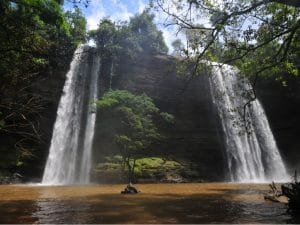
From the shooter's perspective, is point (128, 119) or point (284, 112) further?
point (284, 112)

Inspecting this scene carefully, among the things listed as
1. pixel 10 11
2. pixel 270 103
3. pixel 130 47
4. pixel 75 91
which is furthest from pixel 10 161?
pixel 270 103

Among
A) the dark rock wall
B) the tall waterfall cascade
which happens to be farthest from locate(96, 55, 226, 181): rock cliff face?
the dark rock wall

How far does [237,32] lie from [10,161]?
21.9 metres

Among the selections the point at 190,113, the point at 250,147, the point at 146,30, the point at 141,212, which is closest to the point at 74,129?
the point at 190,113

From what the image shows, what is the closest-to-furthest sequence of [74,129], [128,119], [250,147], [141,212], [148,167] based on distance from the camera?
[141,212] < [128,119] < [148,167] < [74,129] < [250,147]

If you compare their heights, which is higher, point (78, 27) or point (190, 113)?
point (78, 27)

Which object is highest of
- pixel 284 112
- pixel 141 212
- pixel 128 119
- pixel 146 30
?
pixel 146 30

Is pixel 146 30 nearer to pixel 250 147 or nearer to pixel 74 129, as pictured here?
pixel 74 129

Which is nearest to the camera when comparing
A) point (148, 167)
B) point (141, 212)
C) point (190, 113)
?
point (141, 212)

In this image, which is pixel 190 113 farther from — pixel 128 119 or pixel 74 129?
pixel 74 129

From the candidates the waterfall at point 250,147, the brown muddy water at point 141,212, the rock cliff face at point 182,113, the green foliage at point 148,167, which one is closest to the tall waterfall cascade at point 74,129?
the green foliage at point 148,167

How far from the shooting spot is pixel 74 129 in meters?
31.7

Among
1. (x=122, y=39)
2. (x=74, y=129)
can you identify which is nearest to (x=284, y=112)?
(x=122, y=39)

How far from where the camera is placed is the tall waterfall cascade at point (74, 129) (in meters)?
29.0
